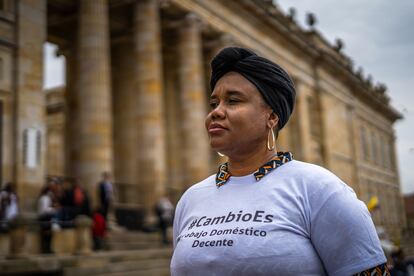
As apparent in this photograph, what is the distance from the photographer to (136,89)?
20.4 meters

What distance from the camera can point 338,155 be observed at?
3975 centimetres

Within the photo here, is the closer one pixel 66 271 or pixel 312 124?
pixel 66 271

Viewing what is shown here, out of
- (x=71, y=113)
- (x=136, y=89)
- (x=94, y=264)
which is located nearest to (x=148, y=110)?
(x=136, y=89)

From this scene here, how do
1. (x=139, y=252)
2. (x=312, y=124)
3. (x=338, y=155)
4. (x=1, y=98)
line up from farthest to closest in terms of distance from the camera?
(x=338, y=155)
(x=312, y=124)
(x=1, y=98)
(x=139, y=252)

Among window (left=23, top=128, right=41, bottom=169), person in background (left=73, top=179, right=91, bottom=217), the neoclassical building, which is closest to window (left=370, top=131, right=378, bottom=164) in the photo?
the neoclassical building

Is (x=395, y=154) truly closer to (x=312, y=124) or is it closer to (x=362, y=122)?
(x=362, y=122)

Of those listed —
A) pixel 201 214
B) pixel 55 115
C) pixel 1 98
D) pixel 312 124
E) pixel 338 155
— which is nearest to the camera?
pixel 201 214

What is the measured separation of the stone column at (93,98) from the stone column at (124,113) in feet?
16.7

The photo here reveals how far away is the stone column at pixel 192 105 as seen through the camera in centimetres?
2223

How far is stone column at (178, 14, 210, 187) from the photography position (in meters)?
22.2

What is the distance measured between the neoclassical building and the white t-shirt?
13.7m

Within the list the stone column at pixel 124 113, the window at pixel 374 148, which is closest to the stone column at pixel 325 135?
the window at pixel 374 148

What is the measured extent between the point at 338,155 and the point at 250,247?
129 ft

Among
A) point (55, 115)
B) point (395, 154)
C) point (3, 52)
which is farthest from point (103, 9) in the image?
point (395, 154)
